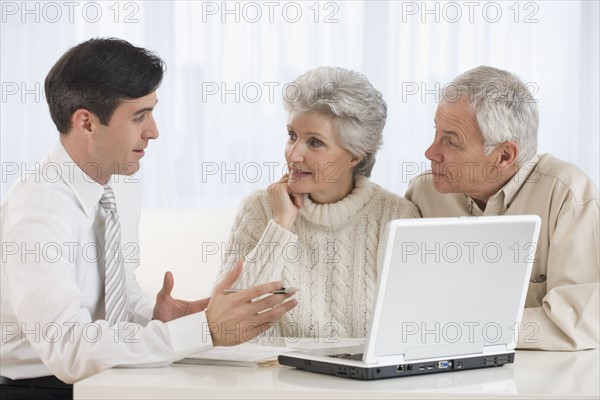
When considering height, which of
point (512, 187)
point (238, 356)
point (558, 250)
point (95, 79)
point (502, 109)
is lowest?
point (238, 356)

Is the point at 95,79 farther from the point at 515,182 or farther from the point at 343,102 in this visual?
the point at 515,182

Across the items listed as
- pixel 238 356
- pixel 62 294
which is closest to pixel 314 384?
pixel 238 356

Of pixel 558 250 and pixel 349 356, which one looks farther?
pixel 558 250

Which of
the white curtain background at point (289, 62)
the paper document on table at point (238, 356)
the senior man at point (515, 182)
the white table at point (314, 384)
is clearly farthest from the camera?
the white curtain background at point (289, 62)

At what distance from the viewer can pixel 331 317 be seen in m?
2.35

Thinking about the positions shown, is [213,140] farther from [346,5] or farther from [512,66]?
[512,66]

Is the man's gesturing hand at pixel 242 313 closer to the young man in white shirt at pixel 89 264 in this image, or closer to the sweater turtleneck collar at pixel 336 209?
the young man in white shirt at pixel 89 264

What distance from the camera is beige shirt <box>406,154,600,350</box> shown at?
6.21 feet

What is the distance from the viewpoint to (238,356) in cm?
169

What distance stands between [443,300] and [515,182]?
739mm

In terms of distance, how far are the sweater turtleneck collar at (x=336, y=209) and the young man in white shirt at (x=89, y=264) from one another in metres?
0.48

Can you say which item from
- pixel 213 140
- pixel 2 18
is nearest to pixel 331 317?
pixel 213 140

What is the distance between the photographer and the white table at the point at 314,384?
4.66ft

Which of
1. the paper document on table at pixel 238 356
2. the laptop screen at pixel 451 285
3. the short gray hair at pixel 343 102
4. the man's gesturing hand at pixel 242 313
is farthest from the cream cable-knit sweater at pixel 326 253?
the laptop screen at pixel 451 285
